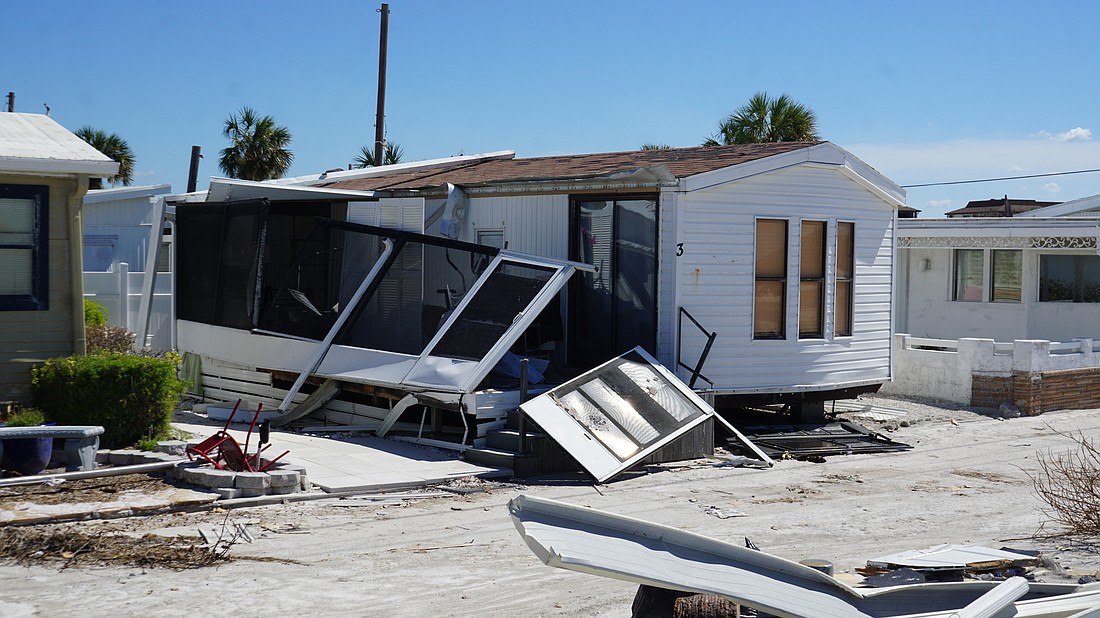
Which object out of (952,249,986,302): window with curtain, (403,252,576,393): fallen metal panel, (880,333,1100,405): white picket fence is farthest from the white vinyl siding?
(952,249,986,302): window with curtain

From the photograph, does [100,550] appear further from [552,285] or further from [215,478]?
[552,285]

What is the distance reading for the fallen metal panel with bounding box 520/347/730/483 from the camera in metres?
10.5

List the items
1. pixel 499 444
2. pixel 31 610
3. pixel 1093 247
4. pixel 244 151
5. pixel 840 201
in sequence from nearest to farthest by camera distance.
A: pixel 31 610 < pixel 499 444 < pixel 840 201 < pixel 1093 247 < pixel 244 151

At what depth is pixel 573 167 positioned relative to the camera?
1440 centimetres

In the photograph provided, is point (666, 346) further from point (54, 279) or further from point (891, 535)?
point (54, 279)

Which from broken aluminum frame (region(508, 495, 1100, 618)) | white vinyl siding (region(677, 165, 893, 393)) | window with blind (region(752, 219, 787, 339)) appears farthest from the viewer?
window with blind (region(752, 219, 787, 339))

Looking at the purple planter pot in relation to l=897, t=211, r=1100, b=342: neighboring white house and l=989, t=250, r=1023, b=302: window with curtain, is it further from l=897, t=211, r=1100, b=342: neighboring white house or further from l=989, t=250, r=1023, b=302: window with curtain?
l=989, t=250, r=1023, b=302: window with curtain

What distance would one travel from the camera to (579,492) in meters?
9.92

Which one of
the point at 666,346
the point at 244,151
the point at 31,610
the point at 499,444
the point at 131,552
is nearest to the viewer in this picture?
the point at 31,610

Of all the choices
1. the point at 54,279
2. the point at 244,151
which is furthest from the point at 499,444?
the point at 244,151

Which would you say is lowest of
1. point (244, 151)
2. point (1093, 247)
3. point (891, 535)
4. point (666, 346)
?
point (891, 535)

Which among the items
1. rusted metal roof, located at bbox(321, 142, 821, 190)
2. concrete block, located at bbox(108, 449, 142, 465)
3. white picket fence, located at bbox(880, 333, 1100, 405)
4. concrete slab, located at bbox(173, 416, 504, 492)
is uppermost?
rusted metal roof, located at bbox(321, 142, 821, 190)

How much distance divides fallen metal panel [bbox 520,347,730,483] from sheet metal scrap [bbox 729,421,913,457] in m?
1.14

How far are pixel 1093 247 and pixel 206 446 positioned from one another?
53.1 ft
